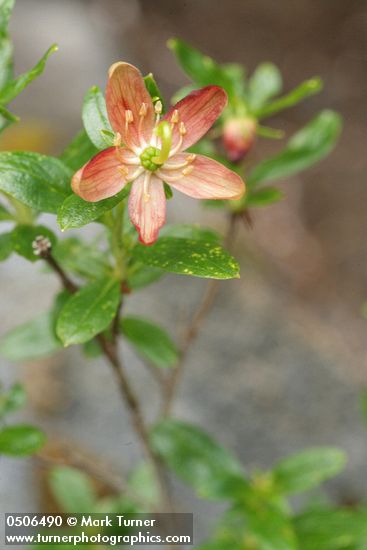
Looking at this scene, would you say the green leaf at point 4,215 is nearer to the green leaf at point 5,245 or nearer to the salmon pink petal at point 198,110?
the green leaf at point 5,245

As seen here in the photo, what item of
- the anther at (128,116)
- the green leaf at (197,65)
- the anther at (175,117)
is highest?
the green leaf at (197,65)

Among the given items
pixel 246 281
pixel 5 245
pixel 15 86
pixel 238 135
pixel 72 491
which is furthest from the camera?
A: pixel 246 281

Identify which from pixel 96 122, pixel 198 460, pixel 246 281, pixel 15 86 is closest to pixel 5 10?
A: pixel 15 86

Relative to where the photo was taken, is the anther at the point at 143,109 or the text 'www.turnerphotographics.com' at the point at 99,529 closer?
the anther at the point at 143,109

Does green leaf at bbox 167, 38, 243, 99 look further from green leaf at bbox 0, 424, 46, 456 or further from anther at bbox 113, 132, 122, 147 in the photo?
green leaf at bbox 0, 424, 46, 456

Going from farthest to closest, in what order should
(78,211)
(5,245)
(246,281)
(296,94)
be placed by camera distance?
(246,281)
(296,94)
(5,245)
(78,211)

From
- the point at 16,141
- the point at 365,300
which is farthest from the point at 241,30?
the point at 365,300

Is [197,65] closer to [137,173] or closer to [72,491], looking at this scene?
[137,173]

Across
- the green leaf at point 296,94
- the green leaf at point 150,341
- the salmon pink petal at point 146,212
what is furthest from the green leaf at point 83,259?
the green leaf at point 296,94
